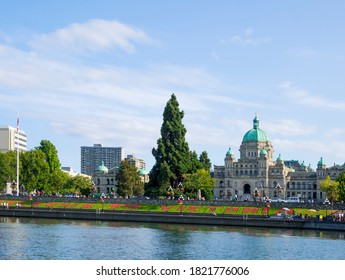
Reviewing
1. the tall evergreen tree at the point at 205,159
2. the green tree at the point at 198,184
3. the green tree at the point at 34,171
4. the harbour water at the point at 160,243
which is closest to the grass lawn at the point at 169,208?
the harbour water at the point at 160,243

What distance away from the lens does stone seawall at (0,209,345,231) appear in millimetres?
105150

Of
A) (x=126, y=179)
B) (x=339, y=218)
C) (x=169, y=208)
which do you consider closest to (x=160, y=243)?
(x=339, y=218)

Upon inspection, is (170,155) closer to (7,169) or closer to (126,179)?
(126,179)

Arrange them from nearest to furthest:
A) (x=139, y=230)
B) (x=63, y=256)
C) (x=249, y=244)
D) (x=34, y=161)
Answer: (x=63, y=256)
(x=249, y=244)
(x=139, y=230)
(x=34, y=161)

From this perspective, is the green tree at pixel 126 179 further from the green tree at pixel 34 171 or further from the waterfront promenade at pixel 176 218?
the waterfront promenade at pixel 176 218

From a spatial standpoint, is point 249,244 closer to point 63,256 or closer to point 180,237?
point 180,237

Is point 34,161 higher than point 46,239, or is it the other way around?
point 34,161

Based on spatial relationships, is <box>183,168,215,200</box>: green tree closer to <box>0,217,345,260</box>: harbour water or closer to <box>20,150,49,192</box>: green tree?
<box>20,150,49,192</box>: green tree

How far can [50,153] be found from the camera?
573 feet
